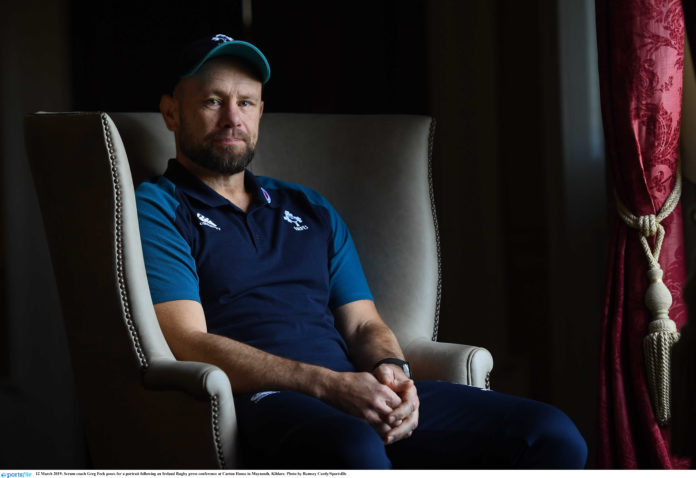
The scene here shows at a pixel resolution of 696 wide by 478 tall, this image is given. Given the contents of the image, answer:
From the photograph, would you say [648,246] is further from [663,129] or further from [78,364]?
[78,364]

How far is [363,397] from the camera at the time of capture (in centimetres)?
135

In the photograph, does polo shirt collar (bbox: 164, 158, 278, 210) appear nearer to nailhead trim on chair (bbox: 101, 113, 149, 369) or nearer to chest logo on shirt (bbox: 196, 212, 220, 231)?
chest logo on shirt (bbox: 196, 212, 220, 231)

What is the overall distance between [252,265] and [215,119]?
1.21ft

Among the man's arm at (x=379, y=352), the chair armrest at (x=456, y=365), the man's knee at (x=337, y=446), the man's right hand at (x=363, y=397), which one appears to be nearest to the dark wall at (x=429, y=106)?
the chair armrest at (x=456, y=365)

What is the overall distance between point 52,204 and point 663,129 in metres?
1.32

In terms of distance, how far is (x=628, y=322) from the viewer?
1745mm

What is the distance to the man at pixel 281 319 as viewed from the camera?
133 centimetres

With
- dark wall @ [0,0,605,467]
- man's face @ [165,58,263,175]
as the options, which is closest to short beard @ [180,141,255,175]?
man's face @ [165,58,263,175]

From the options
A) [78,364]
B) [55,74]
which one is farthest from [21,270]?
[78,364]

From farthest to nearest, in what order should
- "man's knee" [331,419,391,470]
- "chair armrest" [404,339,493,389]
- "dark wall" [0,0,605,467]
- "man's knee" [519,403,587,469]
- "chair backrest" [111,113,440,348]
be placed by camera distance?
"dark wall" [0,0,605,467] < "chair backrest" [111,113,440,348] < "chair armrest" [404,339,493,389] < "man's knee" [519,403,587,469] < "man's knee" [331,419,391,470]

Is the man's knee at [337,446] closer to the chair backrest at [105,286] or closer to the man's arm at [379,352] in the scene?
the man's arm at [379,352]

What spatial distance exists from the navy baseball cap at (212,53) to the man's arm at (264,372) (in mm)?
560

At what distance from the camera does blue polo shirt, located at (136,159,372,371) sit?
60.1 inches

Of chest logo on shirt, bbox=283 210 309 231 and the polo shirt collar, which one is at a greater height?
the polo shirt collar
